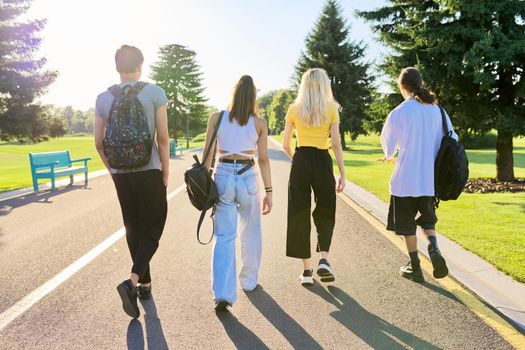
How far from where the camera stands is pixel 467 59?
35.6 ft

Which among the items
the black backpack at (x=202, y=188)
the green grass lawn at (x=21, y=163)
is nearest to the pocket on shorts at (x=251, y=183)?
the black backpack at (x=202, y=188)

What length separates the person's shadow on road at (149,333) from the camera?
10.2 ft

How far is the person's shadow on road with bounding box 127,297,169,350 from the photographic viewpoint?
3.12 meters

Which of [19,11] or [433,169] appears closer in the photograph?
[433,169]

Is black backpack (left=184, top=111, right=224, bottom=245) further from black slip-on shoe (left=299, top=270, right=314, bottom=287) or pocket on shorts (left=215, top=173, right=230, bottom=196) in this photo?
black slip-on shoe (left=299, top=270, right=314, bottom=287)

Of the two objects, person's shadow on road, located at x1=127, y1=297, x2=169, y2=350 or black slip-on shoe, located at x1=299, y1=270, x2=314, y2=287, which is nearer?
person's shadow on road, located at x1=127, y1=297, x2=169, y2=350

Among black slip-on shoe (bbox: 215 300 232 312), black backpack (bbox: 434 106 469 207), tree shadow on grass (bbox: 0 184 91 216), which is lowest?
black slip-on shoe (bbox: 215 300 232 312)

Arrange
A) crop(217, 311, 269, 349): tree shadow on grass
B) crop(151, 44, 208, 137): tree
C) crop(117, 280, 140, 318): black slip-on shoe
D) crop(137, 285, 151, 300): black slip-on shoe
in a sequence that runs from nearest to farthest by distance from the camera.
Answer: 1. crop(217, 311, 269, 349): tree shadow on grass
2. crop(117, 280, 140, 318): black slip-on shoe
3. crop(137, 285, 151, 300): black slip-on shoe
4. crop(151, 44, 208, 137): tree

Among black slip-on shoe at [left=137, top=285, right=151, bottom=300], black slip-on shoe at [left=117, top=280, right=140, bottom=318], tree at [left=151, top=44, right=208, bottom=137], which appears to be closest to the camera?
black slip-on shoe at [left=117, top=280, right=140, bottom=318]

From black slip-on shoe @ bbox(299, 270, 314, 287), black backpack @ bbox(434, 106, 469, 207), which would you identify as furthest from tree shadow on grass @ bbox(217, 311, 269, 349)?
black backpack @ bbox(434, 106, 469, 207)

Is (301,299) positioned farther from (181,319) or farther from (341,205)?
(341,205)

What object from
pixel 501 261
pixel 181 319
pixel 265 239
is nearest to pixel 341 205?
pixel 265 239

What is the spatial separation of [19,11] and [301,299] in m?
21.3

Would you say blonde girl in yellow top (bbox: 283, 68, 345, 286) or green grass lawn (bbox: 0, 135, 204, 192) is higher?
blonde girl in yellow top (bbox: 283, 68, 345, 286)
